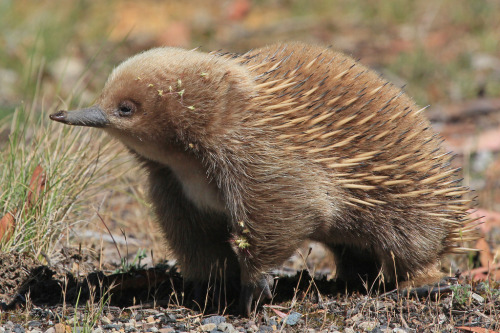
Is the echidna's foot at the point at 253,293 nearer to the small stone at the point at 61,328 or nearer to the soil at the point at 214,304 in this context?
the soil at the point at 214,304

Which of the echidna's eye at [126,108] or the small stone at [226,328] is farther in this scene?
the small stone at [226,328]

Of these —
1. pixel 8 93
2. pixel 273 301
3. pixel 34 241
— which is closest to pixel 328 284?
pixel 273 301

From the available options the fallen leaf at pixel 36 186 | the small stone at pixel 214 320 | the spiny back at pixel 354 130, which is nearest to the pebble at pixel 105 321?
the small stone at pixel 214 320

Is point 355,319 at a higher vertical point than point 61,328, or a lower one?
higher

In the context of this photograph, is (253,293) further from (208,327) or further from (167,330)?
(167,330)

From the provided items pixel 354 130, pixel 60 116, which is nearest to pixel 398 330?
pixel 354 130

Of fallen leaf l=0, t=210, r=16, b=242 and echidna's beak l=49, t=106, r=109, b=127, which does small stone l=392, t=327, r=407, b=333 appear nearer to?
echidna's beak l=49, t=106, r=109, b=127
